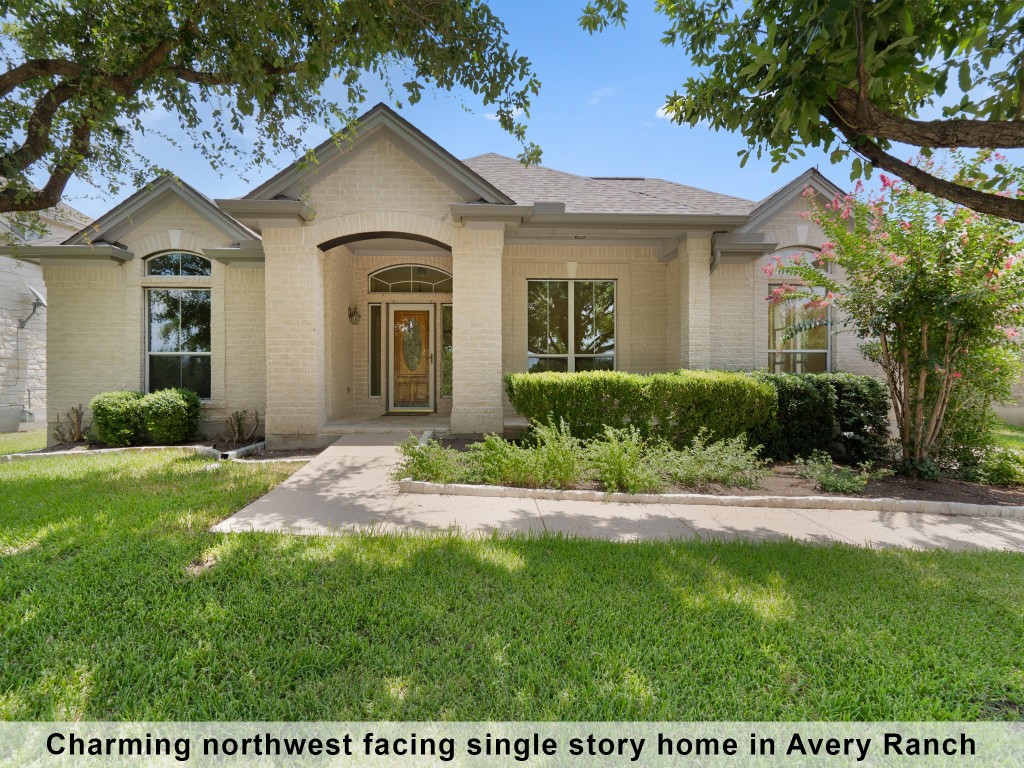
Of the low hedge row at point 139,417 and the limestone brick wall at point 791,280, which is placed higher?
the limestone brick wall at point 791,280

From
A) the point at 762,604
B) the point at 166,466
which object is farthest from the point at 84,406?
the point at 762,604

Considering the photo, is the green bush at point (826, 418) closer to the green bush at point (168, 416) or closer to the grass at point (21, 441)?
the green bush at point (168, 416)

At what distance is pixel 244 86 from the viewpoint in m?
5.98

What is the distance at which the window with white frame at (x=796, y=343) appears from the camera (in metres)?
10.2

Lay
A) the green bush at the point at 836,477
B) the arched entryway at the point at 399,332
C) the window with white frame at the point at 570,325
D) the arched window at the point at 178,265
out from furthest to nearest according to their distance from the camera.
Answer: the arched entryway at the point at 399,332
the window with white frame at the point at 570,325
the arched window at the point at 178,265
the green bush at the point at 836,477

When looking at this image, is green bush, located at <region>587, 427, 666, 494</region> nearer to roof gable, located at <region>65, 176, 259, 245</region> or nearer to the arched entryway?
the arched entryway

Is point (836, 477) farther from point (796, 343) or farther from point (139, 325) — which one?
point (139, 325)

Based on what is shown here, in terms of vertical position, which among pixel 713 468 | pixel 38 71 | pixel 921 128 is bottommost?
pixel 713 468

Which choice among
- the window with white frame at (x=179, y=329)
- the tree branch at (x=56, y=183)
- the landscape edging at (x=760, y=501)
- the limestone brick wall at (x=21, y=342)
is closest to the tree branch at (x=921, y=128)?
the landscape edging at (x=760, y=501)

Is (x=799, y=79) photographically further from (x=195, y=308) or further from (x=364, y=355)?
(x=195, y=308)

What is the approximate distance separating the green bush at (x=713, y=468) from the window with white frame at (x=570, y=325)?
4310mm

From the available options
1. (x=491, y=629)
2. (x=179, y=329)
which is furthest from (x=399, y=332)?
(x=491, y=629)

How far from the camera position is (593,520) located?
15.9 ft

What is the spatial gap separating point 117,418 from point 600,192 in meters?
10.9
